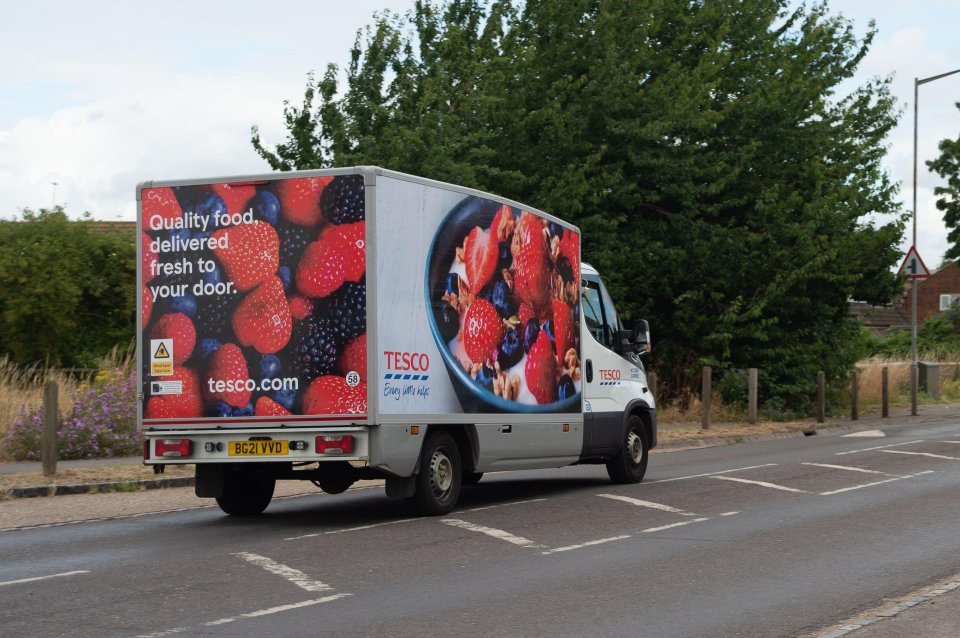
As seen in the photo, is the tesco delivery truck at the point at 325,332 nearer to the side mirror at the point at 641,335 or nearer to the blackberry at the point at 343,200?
the blackberry at the point at 343,200

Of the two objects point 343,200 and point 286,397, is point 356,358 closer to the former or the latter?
point 286,397

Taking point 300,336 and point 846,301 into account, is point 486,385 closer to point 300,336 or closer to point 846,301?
point 300,336

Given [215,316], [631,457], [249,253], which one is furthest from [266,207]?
[631,457]

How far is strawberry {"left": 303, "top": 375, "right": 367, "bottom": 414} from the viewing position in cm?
1093

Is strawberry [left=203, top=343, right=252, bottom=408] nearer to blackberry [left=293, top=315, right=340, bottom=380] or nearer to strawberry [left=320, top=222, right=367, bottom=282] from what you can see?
blackberry [left=293, top=315, right=340, bottom=380]

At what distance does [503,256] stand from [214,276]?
2965 millimetres

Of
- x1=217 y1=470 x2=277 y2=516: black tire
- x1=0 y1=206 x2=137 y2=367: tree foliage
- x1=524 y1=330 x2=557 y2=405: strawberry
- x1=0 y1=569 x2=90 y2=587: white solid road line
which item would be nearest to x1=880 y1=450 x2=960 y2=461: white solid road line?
x1=524 y1=330 x2=557 y2=405: strawberry

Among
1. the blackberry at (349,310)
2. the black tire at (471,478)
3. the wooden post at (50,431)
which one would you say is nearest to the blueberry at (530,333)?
the black tire at (471,478)

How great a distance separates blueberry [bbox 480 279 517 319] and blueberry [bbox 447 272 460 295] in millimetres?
445

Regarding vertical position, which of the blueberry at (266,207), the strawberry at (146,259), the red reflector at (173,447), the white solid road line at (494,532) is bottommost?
the white solid road line at (494,532)

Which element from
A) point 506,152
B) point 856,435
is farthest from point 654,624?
point 506,152

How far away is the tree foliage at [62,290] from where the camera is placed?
23.3 meters

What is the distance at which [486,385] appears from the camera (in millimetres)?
12609

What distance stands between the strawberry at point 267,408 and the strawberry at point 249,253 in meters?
0.99
